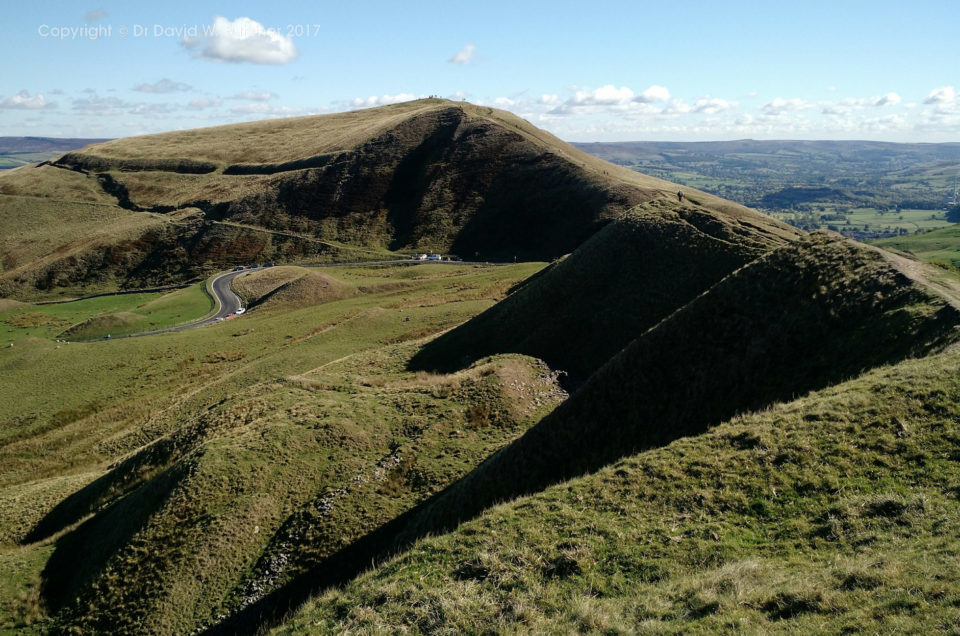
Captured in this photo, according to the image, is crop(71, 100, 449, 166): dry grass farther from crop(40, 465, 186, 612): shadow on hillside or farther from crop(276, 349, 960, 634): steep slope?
crop(276, 349, 960, 634): steep slope

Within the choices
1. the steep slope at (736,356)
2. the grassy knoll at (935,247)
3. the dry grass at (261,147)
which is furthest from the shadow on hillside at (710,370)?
the grassy knoll at (935,247)

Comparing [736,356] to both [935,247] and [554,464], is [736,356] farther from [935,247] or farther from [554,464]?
[935,247]

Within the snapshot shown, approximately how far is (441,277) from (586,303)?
2454 inches

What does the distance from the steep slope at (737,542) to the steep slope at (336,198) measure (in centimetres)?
9956

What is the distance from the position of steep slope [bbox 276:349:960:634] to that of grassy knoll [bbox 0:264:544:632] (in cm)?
832

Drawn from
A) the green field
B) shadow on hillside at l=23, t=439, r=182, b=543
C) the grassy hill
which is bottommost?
the green field

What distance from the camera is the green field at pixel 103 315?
8319cm

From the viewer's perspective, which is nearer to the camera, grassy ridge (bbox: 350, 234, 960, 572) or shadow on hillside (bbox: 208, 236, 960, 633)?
shadow on hillside (bbox: 208, 236, 960, 633)

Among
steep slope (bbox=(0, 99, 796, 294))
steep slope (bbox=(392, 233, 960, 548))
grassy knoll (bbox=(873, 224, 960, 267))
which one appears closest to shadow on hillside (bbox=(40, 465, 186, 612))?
steep slope (bbox=(392, 233, 960, 548))

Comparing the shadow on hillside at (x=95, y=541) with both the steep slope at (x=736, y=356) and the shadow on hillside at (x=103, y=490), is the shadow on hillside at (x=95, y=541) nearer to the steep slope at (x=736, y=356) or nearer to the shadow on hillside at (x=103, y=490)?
the shadow on hillside at (x=103, y=490)

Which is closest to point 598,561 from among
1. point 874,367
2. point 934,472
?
point 934,472

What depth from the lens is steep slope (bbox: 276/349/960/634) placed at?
1081cm

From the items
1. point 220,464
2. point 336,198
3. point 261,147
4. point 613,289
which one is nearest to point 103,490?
point 220,464

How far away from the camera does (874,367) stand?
20.0 meters
